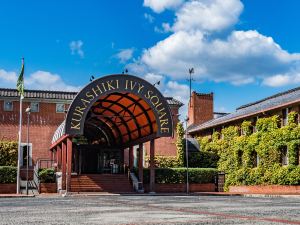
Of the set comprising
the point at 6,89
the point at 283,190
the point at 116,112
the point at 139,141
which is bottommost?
the point at 283,190

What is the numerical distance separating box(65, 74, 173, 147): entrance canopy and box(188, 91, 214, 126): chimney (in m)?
19.9

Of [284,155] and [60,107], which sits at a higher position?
[60,107]

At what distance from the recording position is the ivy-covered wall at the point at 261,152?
34.2 meters

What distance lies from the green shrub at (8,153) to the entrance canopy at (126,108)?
9.35 m

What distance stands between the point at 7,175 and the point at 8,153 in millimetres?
9947

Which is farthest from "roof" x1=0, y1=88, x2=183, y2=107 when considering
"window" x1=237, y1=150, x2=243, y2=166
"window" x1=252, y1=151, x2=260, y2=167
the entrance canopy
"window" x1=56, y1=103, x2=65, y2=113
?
"window" x1=252, y1=151, x2=260, y2=167

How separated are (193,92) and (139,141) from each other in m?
23.5

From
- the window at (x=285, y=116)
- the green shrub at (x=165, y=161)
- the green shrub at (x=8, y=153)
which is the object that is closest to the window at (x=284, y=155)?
the window at (x=285, y=116)

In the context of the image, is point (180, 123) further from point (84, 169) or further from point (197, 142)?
point (84, 169)

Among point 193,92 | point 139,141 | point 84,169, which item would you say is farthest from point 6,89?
point 193,92

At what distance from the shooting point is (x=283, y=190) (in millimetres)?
34531

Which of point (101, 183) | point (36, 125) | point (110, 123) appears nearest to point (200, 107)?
point (110, 123)

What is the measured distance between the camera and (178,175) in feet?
119

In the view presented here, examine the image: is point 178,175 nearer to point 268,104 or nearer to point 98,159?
point 98,159
